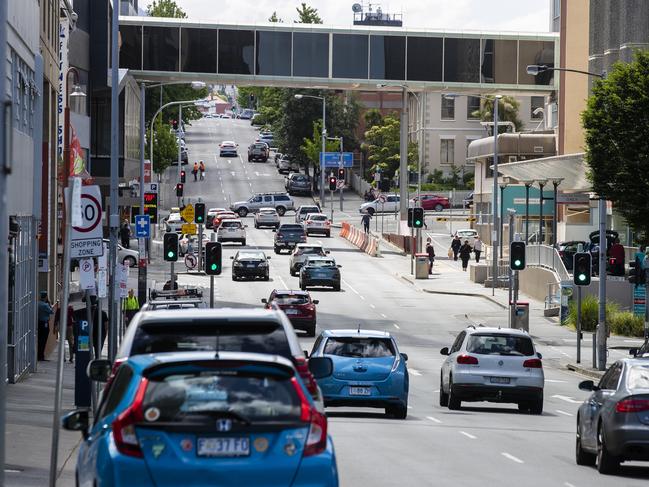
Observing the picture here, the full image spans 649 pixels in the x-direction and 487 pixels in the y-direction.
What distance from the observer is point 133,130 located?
82.8 metres

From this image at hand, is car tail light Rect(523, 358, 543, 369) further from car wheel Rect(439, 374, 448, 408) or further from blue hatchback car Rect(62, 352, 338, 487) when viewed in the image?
blue hatchback car Rect(62, 352, 338, 487)

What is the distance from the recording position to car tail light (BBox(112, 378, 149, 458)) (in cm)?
1008

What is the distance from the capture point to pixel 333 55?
8012cm

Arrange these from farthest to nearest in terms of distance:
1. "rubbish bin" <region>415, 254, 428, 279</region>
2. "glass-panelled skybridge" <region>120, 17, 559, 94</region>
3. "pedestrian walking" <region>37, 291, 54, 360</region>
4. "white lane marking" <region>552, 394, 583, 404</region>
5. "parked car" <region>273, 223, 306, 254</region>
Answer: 1. "parked car" <region>273, 223, 306, 254</region>
2. "glass-panelled skybridge" <region>120, 17, 559, 94</region>
3. "rubbish bin" <region>415, 254, 428, 279</region>
4. "pedestrian walking" <region>37, 291, 54, 360</region>
5. "white lane marking" <region>552, 394, 583, 404</region>

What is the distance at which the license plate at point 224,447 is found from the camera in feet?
33.3

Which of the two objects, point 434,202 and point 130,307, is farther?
point 434,202

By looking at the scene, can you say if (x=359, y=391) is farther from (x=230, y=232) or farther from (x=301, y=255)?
(x=230, y=232)

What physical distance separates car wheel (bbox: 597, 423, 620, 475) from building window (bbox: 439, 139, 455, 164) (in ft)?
355

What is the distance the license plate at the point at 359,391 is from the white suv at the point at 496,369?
250 centimetres

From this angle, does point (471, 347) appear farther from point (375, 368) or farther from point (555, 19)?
point (555, 19)

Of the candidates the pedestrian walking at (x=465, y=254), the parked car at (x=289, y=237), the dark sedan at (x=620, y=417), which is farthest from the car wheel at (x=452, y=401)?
the parked car at (x=289, y=237)

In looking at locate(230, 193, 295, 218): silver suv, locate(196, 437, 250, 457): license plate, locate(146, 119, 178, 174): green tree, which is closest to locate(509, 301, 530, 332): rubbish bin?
locate(196, 437, 250, 457): license plate

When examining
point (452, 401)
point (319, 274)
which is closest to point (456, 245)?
point (319, 274)

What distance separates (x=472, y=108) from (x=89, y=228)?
10664 centimetres
